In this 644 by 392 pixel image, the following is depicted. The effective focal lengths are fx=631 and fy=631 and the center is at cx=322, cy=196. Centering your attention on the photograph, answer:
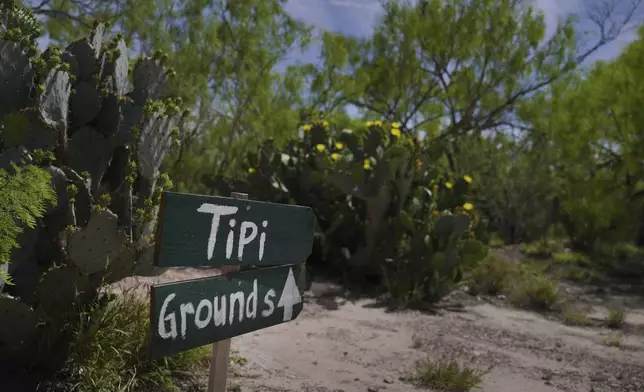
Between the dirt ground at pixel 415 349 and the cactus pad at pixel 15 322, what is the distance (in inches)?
44.4

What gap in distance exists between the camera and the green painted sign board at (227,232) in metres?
2.20

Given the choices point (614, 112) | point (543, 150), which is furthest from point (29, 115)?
point (543, 150)

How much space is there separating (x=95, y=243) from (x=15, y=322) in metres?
0.53

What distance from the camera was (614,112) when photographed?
1474 cm

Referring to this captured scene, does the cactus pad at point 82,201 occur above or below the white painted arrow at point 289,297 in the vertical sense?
above

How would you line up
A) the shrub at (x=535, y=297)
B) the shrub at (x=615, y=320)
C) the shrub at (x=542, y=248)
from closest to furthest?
the shrub at (x=615, y=320)
the shrub at (x=535, y=297)
the shrub at (x=542, y=248)

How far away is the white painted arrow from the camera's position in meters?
2.84

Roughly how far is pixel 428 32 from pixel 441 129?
3.85 m

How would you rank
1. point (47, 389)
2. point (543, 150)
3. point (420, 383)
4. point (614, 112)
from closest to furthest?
1. point (47, 389)
2. point (420, 383)
3. point (614, 112)
4. point (543, 150)

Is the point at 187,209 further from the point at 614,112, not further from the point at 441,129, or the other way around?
the point at 441,129

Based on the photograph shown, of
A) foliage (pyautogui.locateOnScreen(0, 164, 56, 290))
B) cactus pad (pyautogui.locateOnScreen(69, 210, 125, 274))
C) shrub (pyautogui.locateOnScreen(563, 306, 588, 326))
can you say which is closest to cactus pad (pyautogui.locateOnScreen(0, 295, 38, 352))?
cactus pad (pyautogui.locateOnScreen(69, 210, 125, 274))

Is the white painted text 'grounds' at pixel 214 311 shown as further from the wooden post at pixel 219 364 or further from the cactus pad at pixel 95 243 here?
the cactus pad at pixel 95 243

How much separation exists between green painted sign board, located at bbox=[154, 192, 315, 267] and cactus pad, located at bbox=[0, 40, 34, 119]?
1478 mm

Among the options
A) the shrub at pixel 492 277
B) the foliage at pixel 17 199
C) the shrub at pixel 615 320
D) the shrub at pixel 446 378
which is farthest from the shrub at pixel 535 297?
the foliage at pixel 17 199
